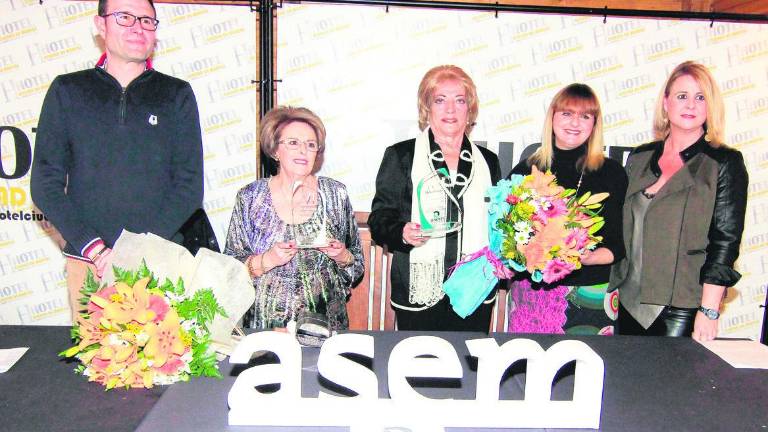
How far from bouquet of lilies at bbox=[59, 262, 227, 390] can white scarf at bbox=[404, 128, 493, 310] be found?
3.87 ft

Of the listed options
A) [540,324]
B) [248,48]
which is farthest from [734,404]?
[248,48]

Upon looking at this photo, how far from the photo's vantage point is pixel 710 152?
2449 mm

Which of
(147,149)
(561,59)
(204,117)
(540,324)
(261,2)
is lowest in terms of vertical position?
(540,324)

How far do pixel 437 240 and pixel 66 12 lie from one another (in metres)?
2.46

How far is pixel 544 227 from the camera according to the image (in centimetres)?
196

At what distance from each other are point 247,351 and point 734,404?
1.26 metres

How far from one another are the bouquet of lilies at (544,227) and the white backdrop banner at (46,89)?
187 centimetres

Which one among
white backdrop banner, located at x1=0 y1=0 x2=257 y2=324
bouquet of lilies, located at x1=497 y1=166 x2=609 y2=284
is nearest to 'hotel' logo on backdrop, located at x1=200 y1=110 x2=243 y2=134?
white backdrop banner, located at x1=0 y1=0 x2=257 y2=324

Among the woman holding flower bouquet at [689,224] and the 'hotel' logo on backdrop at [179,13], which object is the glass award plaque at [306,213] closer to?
the woman holding flower bouquet at [689,224]

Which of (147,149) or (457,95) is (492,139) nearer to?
(457,95)

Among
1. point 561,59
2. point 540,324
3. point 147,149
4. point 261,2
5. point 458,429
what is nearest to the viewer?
point 458,429

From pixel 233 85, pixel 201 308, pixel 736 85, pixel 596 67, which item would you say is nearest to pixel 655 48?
pixel 596 67

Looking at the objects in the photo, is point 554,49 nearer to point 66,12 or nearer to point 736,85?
point 736,85

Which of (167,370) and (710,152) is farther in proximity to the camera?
(710,152)
